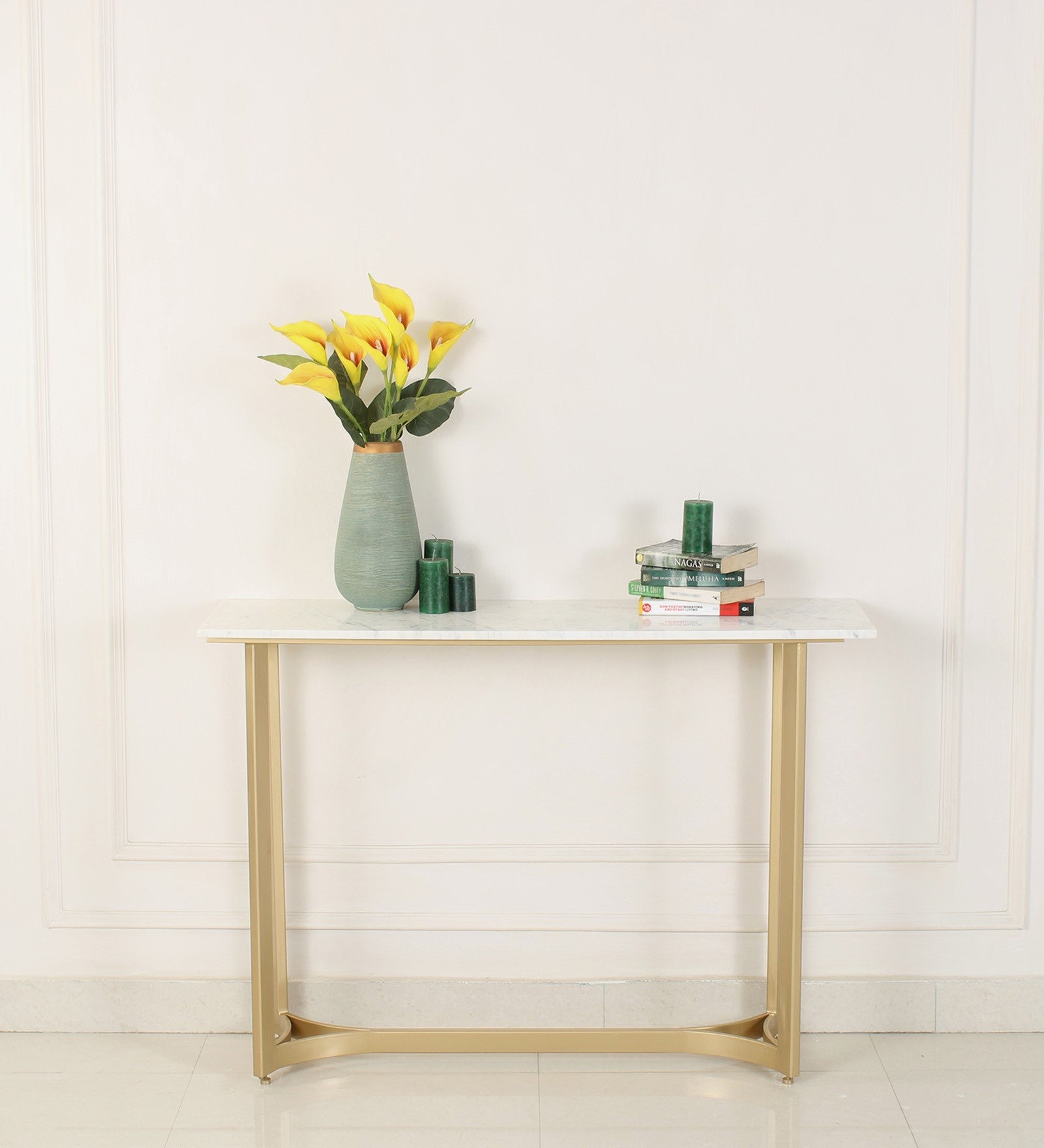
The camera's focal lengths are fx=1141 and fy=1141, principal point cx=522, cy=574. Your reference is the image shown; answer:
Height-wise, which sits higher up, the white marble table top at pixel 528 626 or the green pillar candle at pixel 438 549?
the green pillar candle at pixel 438 549

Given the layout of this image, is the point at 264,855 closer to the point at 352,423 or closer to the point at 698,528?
the point at 352,423

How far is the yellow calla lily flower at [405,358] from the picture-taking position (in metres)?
1.98

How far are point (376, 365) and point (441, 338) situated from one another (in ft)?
0.42

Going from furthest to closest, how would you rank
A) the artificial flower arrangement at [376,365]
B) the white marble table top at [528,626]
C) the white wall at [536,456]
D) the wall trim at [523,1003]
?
the wall trim at [523,1003] → the white wall at [536,456] → the artificial flower arrangement at [376,365] → the white marble table top at [528,626]

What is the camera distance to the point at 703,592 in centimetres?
194

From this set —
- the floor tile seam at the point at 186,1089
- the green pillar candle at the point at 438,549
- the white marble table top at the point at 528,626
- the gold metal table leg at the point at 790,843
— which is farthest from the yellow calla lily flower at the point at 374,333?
the floor tile seam at the point at 186,1089

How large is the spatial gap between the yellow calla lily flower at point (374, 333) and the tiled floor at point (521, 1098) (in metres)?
1.30

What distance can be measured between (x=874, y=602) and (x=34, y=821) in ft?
5.52

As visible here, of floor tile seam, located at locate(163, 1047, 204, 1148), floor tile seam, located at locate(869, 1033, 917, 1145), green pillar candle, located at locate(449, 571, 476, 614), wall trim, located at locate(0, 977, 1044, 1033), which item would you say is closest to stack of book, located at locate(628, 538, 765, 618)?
green pillar candle, located at locate(449, 571, 476, 614)

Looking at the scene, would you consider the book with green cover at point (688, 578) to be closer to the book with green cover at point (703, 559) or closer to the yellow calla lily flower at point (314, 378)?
the book with green cover at point (703, 559)

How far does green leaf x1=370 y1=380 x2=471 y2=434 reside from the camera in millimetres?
1951

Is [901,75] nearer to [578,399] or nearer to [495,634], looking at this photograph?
[578,399]

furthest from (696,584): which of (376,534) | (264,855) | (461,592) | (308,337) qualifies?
(264,855)

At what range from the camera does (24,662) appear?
7.22ft
